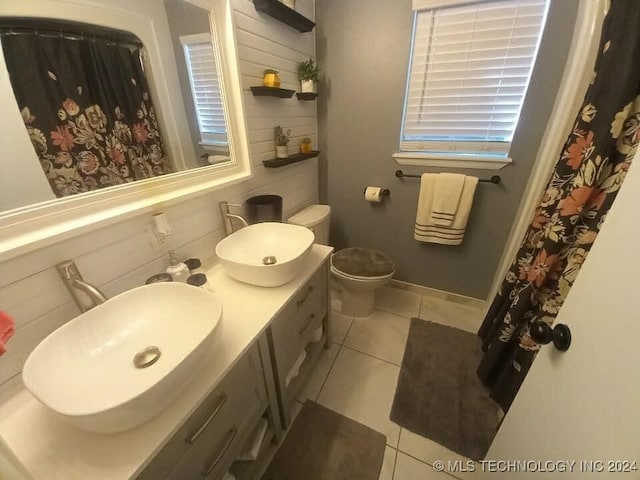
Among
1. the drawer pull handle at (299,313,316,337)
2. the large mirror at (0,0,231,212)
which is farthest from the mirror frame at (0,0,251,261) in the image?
the drawer pull handle at (299,313,316,337)

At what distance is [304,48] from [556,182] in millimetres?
1618

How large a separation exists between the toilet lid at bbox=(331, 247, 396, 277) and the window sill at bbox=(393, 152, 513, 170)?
0.71 metres

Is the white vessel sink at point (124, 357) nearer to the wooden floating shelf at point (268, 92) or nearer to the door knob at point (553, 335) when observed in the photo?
the door knob at point (553, 335)

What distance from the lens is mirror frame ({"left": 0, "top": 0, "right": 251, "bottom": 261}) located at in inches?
27.5

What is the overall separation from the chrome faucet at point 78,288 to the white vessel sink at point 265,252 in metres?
0.40

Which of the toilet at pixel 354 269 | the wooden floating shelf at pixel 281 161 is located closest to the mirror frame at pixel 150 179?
the wooden floating shelf at pixel 281 161

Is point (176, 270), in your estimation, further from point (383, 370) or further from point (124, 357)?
point (383, 370)

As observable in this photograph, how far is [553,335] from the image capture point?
625 millimetres

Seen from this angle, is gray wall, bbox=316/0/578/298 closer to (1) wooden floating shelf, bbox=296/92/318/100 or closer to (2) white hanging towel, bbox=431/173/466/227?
(2) white hanging towel, bbox=431/173/466/227

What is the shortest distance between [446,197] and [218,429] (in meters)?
1.71

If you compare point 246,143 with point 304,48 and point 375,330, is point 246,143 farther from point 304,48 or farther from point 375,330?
point 375,330

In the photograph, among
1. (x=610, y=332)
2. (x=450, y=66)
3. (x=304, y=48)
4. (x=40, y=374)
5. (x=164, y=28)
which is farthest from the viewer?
(x=304, y=48)

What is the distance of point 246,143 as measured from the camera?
1.37m

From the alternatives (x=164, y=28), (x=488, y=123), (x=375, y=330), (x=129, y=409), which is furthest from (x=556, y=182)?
(x=164, y=28)
